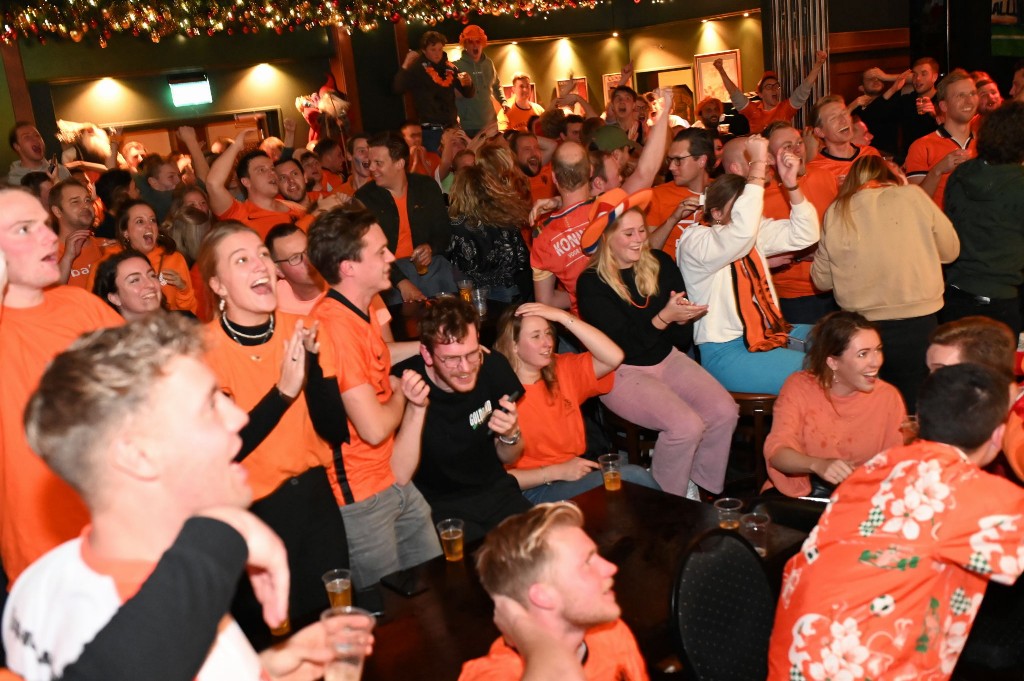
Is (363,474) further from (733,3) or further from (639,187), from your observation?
(733,3)

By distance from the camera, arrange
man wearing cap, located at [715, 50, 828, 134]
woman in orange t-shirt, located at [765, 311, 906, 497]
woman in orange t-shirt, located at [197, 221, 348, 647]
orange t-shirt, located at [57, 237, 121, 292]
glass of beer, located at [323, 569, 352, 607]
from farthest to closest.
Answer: man wearing cap, located at [715, 50, 828, 134]
orange t-shirt, located at [57, 237, 121, 292]
woman in orange t-shirt, located at [765, 311, 906, 497]
woman in orange t-shirt, located at [197, 221, 348, 647]
glass of beer, located at [323, 569, 352, 607]

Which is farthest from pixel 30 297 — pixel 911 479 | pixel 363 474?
pixel 911 479

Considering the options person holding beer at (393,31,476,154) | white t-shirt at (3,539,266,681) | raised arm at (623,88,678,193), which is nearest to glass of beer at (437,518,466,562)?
white t-shirt at (3,539,266,681)

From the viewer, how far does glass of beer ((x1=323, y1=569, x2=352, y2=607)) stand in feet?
8.17

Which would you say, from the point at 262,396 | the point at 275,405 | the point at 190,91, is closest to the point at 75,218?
the point at 262,396

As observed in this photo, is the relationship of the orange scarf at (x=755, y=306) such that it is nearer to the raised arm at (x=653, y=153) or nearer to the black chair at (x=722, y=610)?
the raised arm at (x=653, y=153)

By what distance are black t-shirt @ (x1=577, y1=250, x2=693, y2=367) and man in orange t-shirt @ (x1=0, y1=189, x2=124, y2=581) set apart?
93.9 inches

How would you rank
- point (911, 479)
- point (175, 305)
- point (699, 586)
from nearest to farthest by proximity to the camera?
point (911, 479)
point (699, 586)
point (175, 305)

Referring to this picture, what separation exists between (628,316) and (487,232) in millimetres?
1480

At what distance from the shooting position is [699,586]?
2.23 m

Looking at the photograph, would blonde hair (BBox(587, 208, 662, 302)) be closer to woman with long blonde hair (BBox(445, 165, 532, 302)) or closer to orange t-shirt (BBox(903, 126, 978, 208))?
woman with long blonde hair (BBox(445, 165, 532, 302))

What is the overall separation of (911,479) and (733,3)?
1358cm

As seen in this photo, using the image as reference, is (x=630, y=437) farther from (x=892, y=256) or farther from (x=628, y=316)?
(x=892, y=256)

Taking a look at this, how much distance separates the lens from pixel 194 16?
34.6ft
